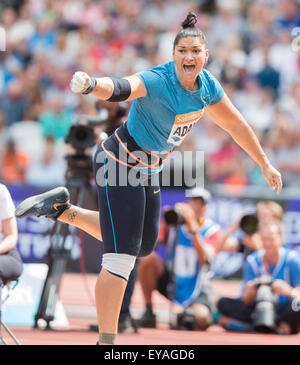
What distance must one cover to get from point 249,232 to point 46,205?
293 cm

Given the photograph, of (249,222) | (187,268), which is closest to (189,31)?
(249,222)

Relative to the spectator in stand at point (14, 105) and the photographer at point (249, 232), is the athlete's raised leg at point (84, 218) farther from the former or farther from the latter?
the spectator in stand at point (14, 105)

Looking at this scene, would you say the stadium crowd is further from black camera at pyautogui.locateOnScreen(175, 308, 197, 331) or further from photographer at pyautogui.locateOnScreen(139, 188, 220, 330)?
black camera at pyautogui.locateOnScreen(175, 308, 197, 331)

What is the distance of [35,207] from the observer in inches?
186

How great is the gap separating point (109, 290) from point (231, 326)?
3012 millimetres

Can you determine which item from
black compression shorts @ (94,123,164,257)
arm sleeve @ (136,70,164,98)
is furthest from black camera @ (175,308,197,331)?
arm sleeve @ (136,70,164,98)

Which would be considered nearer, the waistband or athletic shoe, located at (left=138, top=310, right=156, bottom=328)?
the waistband

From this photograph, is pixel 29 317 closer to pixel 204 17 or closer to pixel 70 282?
pixel 70 282

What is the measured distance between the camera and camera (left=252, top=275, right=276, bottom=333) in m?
6.66

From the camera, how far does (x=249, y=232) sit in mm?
7180

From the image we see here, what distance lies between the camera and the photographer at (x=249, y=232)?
23.3ft

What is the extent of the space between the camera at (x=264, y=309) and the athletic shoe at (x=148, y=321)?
929 millimetres

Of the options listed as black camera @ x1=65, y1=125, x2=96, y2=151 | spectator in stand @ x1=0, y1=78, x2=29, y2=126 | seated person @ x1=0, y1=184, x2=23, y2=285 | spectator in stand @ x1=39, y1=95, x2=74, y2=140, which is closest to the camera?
seated person @ x1=0, y1=184, x2=23, y2=285

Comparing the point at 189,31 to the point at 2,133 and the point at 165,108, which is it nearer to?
the point at 165,108
